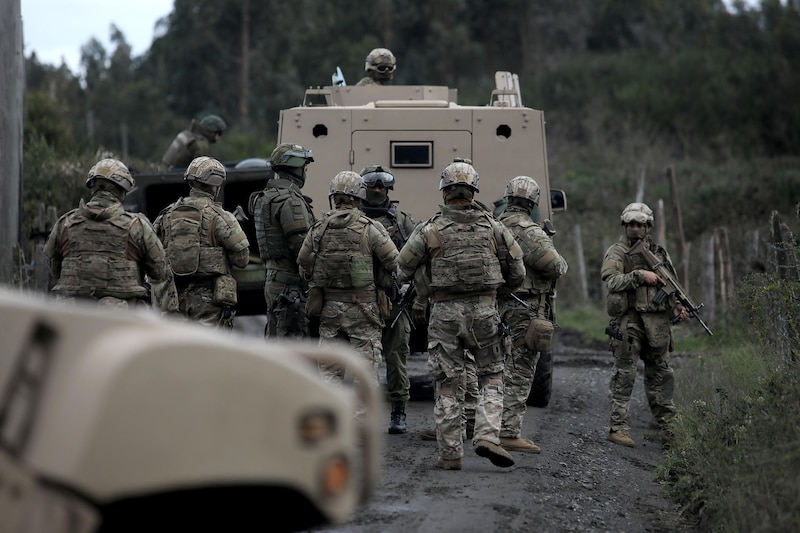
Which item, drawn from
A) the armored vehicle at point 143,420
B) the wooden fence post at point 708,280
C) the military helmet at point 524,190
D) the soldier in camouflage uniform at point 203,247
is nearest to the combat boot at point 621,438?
the military helmet at point 524,190

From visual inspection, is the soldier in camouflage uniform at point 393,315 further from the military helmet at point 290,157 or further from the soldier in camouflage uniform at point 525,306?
the soldier in camouflage uniform at point 525,306

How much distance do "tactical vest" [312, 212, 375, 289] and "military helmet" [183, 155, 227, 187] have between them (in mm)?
1081

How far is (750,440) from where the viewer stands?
678 centimetres

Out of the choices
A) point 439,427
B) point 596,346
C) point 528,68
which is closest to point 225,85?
point 528,68

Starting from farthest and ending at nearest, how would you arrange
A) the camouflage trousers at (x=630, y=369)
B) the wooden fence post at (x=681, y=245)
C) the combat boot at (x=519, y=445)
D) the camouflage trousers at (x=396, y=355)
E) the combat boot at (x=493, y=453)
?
the wooden fence post at (x=681, y=245)
the camouflage trousers at (x=630, y=369)
the camouflage trousers at (x=396, y=355)
the combat boot at (x=519, y=445)
the combat boot at (x=493, y=453)

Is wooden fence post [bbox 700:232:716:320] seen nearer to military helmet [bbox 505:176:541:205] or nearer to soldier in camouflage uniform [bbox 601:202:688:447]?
soldier in camouflage uniform [bbox 601:202:688:447]

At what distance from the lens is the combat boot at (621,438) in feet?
32.1

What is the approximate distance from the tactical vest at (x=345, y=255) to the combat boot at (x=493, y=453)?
149 centimetres

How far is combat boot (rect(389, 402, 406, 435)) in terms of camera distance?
9695 millimetres

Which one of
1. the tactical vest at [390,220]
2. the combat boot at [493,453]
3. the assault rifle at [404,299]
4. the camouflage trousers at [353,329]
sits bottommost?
the combat boot at [493,453]

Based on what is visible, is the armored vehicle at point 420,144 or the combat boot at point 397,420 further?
the armored vehicle at point 420,144

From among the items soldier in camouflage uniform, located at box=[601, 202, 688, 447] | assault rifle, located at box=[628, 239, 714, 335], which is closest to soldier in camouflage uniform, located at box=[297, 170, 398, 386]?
soldier in camouflage uniform, located at box=[601, 202, 688, 447]

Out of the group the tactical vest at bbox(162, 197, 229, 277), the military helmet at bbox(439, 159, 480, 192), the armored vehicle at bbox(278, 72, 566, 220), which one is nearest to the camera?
the military helmet at bbox(439, 159, 480, 192)

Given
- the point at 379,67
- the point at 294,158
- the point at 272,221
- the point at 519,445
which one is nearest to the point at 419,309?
the point at 519,445
